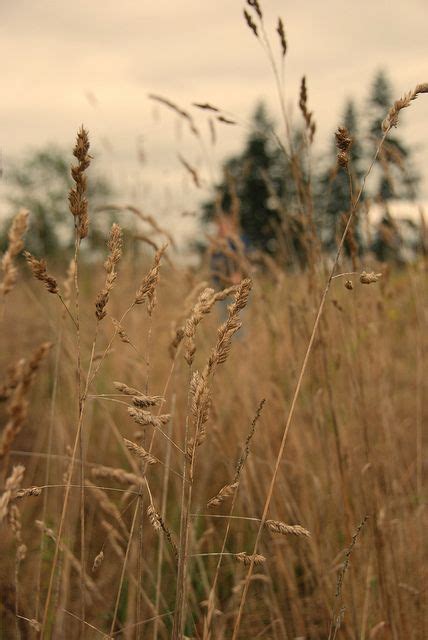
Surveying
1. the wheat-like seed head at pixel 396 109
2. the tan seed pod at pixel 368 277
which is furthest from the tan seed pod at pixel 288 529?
the wheat-like seed head at pixel 396 109

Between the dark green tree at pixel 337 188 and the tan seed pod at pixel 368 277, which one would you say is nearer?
the tan seed pod at pixel 368 277

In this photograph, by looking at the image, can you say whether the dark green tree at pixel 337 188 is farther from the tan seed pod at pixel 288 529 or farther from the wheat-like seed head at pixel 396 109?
the tan seed pod at pixel 288 529

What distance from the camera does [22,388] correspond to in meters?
0.83

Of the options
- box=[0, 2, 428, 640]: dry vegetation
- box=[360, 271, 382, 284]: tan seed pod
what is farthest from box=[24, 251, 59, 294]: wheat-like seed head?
box=[360, 271, 382, 284]: tan seed pod

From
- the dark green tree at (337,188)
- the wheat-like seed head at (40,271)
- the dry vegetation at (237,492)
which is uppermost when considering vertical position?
the dark green tree at (337,188)

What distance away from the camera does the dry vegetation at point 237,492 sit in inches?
35.5

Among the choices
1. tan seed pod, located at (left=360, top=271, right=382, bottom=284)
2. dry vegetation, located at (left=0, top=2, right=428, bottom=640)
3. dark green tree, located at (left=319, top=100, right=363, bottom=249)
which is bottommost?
dry vegetation, located at (left=0, top=2, right=428, bottom=640)

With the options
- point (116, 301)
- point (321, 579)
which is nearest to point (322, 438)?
point (321, 579)

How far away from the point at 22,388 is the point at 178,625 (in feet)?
1.36

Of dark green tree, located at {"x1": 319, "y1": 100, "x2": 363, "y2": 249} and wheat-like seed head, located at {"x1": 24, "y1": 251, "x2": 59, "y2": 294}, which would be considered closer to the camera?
wheat-like seed head, located at {"x1": 24, "y1": 251, "x2": 59, "y2": 294}

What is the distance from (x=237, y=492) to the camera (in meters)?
1.62

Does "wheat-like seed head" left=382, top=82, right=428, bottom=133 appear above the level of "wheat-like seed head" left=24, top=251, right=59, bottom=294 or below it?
above

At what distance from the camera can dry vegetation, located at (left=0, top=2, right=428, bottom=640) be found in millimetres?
902

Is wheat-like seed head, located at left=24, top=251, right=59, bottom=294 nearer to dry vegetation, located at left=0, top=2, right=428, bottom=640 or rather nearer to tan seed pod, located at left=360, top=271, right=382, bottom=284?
dry vegetation, located at left=0, top=2, right=428, bottom=640
